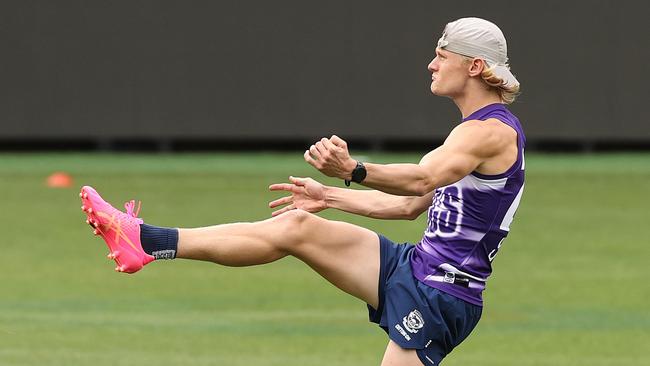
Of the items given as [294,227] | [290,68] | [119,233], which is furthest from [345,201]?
[290,68]

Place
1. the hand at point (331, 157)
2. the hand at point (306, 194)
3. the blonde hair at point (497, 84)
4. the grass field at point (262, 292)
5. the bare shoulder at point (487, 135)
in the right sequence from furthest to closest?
the grass field at point (262, 292), the hand at point (306, 194), the blonde hair at point (497, 84), the bare shoulder at point (487, 135), the hand at point (331, 157)

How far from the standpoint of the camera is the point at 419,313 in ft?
25.5

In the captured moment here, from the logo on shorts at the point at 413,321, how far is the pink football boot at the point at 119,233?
4.31 feet

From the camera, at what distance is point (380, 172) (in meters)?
7.17

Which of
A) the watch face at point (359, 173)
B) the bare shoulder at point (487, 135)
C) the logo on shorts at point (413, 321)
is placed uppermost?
the bare shoulder at point (487, 135)

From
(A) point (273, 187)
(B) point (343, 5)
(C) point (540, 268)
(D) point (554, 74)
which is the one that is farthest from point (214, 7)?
(A) point (273, 187)

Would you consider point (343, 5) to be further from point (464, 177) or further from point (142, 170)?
point (464, 177)

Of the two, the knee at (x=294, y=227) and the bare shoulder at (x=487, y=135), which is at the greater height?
the bare shoulder at (x=487, y=135)

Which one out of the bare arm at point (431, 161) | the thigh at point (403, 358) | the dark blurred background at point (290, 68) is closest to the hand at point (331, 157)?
the bare arm at point (431, 161)

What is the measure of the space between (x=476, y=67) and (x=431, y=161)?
70 cm

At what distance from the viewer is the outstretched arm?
796 centimetres

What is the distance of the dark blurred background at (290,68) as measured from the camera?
22.7 metres

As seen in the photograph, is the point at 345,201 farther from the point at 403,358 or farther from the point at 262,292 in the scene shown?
the point at 262,292

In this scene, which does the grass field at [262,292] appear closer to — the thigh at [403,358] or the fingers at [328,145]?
the thigh at [403,358]
